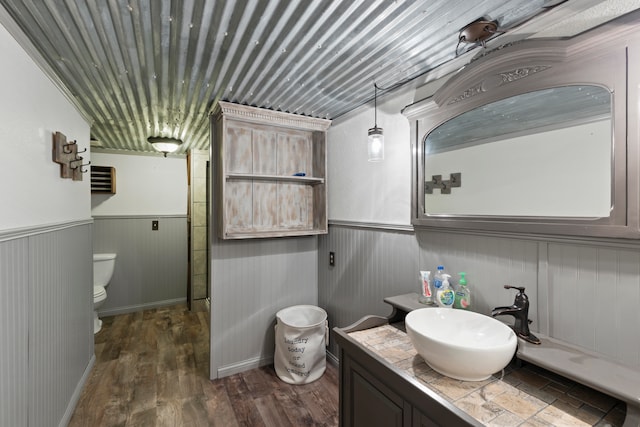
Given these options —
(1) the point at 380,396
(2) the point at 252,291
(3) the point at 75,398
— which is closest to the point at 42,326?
(3) the point at 75,398

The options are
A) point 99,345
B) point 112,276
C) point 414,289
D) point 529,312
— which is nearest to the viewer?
point 529,312

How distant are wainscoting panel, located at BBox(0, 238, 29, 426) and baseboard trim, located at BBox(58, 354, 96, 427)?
24.4 inches

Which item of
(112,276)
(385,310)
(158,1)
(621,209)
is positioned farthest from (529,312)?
(112,276)

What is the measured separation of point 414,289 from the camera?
1.85m

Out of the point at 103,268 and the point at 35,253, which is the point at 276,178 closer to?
the point at 35,253

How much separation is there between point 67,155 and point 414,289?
2.38 metres

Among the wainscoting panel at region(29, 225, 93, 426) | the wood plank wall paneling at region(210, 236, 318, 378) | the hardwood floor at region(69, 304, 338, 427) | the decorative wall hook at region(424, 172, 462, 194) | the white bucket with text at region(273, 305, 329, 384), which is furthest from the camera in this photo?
the wood plank wall paneling at region(210, 236, 318, 378)

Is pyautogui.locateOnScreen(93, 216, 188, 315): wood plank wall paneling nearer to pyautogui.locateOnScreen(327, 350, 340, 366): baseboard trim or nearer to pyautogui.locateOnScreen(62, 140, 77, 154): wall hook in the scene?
pyautogui.locateOnScreen(62, 140, 77, 154): wall hook

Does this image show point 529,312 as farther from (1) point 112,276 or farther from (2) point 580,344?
(1) point 112,276

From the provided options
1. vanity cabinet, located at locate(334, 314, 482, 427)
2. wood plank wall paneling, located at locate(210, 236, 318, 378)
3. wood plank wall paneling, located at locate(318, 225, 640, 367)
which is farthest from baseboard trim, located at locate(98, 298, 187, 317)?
vanity cabinet, located at locate(334, 314, 482, 427)

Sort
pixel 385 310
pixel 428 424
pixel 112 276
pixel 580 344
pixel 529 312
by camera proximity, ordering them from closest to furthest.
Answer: pixel 428 424, pixel 580 344, pixel 529 312, pixel 385 310, pixel 112 276

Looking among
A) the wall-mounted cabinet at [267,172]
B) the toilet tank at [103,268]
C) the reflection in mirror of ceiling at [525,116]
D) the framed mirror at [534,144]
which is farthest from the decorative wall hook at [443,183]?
the toilet tank at [103,268]

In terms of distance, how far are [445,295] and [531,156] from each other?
0.76 m

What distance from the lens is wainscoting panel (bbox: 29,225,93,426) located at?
4.89 ft
